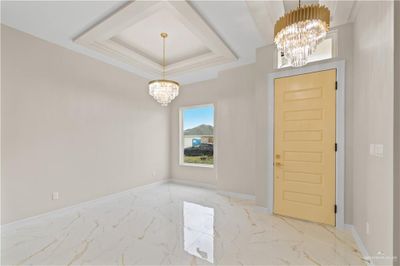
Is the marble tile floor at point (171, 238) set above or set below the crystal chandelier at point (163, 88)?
below

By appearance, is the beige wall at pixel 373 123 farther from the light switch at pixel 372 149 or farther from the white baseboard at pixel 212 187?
the white baseboard at pixel 212 187

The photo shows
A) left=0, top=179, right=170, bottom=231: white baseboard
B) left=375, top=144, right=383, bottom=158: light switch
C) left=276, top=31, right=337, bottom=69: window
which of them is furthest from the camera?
left=276, top=31, right=337, bottom=69: window

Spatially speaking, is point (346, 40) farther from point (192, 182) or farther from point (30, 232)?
point (30, 232)

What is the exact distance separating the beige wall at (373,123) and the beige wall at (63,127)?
4255 mm

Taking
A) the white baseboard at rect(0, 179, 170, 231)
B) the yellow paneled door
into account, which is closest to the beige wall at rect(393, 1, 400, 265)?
the yellow paneled door

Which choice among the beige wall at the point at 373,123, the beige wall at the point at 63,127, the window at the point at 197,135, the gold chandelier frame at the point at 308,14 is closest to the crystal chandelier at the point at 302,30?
the gold chandelier frame at the point at 308,14

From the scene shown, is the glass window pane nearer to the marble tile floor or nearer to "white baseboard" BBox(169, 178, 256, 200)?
"white baseboard" BBox(169, 178, 256, 200)

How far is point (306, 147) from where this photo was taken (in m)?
2.90

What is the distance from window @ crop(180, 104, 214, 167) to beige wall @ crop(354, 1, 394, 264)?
3184 millimetres

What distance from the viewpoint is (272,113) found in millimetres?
3191

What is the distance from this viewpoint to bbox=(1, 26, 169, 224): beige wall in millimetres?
2672

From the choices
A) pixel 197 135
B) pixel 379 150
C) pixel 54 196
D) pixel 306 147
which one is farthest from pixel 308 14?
pixel 54 196

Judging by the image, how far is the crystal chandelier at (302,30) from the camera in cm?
174

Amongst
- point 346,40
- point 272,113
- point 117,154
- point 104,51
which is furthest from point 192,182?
point 346,40
